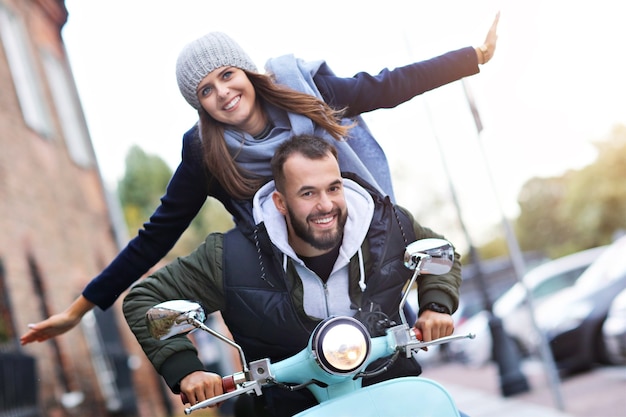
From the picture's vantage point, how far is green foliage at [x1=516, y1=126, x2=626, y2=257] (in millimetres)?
12835

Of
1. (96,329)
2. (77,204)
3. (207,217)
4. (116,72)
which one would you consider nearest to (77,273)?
(77,204)

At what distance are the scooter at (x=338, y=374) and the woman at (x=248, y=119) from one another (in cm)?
64

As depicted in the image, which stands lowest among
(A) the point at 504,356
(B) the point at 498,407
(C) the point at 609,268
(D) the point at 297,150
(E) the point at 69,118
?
(B) the point at 498,407

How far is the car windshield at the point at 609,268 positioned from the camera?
9.41 meters

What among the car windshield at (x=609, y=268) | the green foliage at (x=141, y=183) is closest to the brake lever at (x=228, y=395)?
the green foliage at (x=141, y=183)

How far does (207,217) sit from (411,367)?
106cm

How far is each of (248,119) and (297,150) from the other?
0.76 feet

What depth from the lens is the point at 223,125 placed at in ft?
10.00

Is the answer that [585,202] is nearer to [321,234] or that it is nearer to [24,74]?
[24,74]

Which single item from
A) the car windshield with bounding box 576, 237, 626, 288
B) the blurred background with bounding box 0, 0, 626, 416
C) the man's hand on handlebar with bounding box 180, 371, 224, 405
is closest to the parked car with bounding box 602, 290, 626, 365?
the blurred background with bounding box 0, 0, 626, 416

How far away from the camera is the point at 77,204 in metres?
8.18

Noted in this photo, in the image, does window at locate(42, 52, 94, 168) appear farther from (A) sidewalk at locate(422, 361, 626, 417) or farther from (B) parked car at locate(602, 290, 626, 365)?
(B) parked car at locate(602, 290, 626, 365)

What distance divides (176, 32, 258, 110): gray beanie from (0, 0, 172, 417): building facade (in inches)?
128

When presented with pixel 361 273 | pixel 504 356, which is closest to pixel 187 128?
pixel 361 273
